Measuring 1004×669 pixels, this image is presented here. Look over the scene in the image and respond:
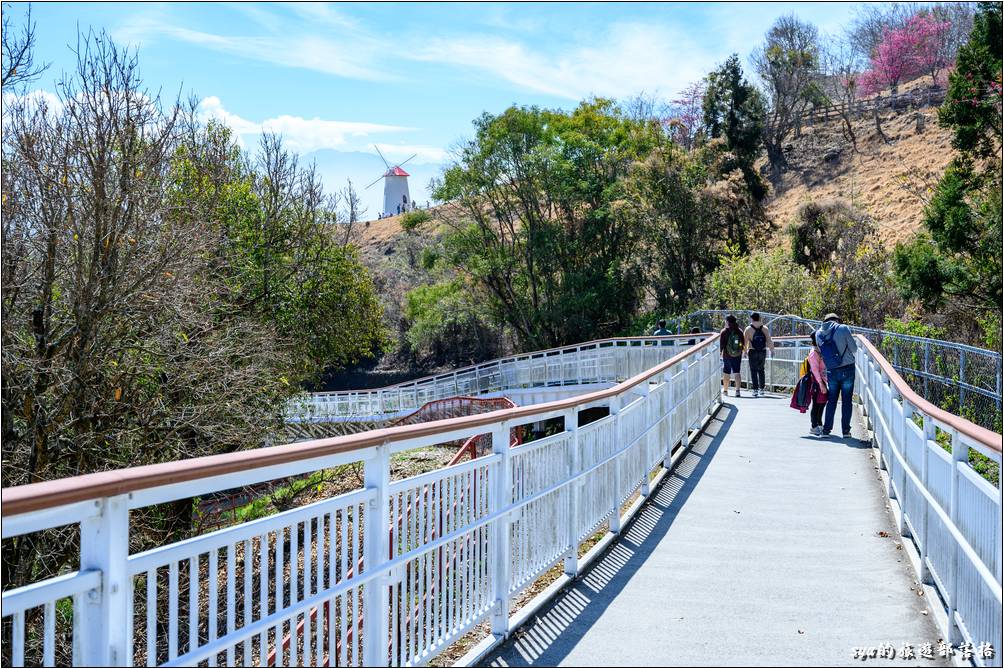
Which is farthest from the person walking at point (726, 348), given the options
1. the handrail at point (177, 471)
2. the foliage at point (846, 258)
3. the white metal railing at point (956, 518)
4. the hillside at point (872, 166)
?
the hillside at point (872, 166)

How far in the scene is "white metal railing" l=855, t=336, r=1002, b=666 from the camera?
4113 millimetres

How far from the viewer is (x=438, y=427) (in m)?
4.35

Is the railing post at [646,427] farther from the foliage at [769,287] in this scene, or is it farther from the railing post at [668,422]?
the foliage at [769,287]

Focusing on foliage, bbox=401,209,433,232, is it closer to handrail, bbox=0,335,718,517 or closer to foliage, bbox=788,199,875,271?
foliage, bbox=788,199,875,271

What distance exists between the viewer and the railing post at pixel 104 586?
2518mm

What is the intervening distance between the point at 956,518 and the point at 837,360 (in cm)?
793

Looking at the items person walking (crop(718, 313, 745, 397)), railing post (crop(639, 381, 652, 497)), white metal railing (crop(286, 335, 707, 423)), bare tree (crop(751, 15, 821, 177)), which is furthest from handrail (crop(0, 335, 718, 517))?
bare tree (crop(751, 15, 821, 177))

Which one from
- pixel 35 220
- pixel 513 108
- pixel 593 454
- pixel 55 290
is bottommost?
pixel 593 454

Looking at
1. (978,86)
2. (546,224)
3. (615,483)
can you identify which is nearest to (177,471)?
(615,483)

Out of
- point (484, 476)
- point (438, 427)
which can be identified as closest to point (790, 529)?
point (484, 476)

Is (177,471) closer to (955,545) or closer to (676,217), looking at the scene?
(955,545)

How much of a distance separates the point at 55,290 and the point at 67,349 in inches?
42.8

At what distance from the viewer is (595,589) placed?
20.7ft

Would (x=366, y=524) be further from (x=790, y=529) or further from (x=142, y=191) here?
(x=142, y=191)
